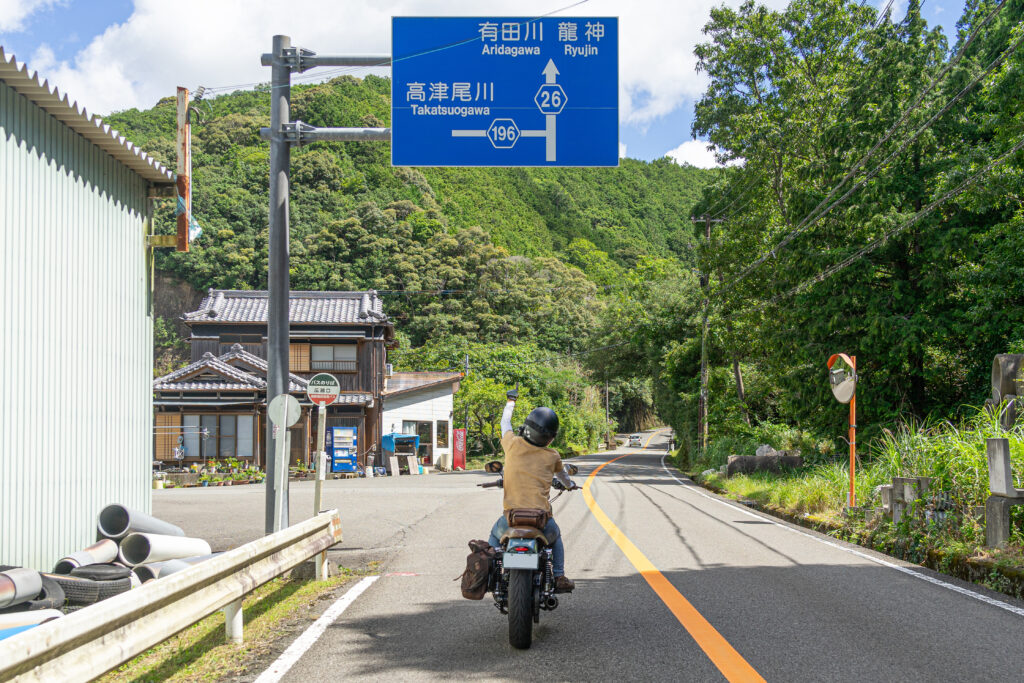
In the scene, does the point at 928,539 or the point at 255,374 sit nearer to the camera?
the point at 928,539

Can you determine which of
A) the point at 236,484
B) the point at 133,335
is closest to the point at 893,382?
the point at 133,335

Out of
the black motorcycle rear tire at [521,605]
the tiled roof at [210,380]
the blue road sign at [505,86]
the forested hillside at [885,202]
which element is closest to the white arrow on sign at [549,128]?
the blue road sign at [505,86]

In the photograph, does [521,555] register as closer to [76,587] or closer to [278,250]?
[76,587]

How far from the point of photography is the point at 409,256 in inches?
2469

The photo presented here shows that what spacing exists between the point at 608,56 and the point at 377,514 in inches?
380

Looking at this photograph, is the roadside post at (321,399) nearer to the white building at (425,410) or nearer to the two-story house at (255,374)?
the two-story house at (255,374)

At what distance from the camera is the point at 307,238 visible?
59656mm

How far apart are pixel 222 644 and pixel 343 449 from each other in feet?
96.1

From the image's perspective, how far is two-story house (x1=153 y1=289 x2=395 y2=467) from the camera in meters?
32.9

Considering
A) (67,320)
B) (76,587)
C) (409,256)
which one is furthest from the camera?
(409,256)

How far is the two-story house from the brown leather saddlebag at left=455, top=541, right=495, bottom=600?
2694 centimetres

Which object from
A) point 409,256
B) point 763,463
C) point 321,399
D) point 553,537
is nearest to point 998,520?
point 553,537

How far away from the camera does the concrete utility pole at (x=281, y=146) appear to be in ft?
28.7

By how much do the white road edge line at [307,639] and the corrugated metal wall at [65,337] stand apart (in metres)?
3.34
